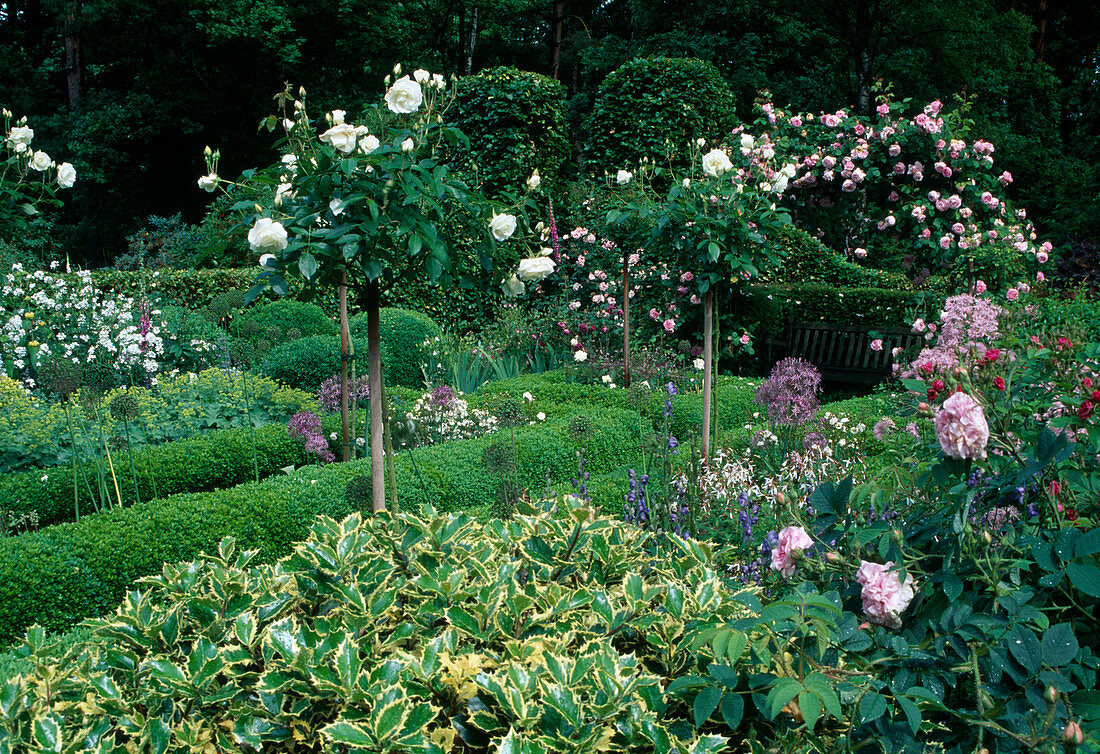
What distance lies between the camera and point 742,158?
33.1 ft

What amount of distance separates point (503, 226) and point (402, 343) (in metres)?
5.57

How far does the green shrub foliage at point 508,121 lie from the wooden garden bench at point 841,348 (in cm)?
449

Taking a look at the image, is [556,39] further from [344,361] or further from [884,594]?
[884,594]

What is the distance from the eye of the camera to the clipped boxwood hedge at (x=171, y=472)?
4.36 m

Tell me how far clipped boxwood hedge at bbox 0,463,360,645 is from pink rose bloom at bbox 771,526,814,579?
7.49ft

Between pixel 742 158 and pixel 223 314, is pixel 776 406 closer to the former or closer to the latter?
pixel 223 314

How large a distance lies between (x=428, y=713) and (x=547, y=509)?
960mm

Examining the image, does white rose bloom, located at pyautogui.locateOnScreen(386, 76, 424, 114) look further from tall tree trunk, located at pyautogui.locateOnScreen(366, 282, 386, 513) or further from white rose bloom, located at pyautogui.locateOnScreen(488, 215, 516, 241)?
tall tree trunk, located at pyautogui.locateOnScreen(366, 282, 386, 513)

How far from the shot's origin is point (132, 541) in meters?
3.42

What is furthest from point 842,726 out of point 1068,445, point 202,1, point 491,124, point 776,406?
point 202,1

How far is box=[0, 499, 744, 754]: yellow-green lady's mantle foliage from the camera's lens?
3.65 ft

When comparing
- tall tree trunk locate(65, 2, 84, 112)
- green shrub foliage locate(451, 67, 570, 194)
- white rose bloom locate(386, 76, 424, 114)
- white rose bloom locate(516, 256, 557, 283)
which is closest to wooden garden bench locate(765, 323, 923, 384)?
Result: green shrub foliage locate(451, 67, 570, 194)

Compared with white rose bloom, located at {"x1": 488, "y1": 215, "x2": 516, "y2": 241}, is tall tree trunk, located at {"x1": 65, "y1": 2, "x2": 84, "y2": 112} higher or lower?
higher

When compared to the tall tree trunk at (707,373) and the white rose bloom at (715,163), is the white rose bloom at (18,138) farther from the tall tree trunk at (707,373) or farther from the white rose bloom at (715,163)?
the tall tree trunk at (707,373)
